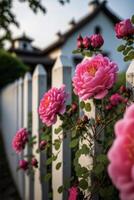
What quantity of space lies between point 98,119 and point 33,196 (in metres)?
1.71

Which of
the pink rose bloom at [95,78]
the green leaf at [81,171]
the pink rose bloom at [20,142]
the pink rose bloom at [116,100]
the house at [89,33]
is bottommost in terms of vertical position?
the green leaf at [81,171]

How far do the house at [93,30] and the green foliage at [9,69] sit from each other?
39.7 feet

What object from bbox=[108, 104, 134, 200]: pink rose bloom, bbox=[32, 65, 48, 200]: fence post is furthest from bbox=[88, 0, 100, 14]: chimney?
bbox=[108, 104, 134, 200]: pink rose bloom

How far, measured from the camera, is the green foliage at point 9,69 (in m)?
11.9

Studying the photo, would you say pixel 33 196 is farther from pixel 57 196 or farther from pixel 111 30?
pixel 111 30

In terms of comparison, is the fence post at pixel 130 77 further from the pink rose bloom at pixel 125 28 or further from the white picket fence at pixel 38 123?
the pink rose bloom at pixel 125 28

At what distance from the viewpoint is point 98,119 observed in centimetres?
Result: 170

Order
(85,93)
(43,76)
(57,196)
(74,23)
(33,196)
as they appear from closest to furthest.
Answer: (85,93) < (57,196) < (43,76) < (33,196) < (74,23)

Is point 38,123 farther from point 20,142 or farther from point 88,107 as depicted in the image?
point 88,107

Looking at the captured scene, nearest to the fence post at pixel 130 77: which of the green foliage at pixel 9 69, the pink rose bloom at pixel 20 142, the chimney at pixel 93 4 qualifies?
the pink rose bloom at pixel 20 142

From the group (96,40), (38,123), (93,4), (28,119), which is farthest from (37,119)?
(93,4)

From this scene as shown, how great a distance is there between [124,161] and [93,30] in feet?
83.4

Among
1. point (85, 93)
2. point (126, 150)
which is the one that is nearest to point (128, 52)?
point (85, 93)

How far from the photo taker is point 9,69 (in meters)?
12.3
